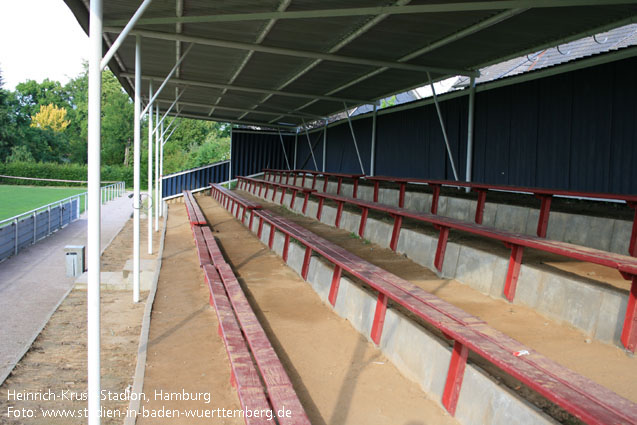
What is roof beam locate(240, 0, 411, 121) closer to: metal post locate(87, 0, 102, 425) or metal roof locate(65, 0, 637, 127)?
metal roof locate(65, 0, 637, 127)

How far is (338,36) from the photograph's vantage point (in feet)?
28.2

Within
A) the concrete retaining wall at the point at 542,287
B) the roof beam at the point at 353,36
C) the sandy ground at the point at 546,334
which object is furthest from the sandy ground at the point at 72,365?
the roof beam at the point at 353,36

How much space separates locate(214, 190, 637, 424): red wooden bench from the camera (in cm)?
207

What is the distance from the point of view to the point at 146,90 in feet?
50.4

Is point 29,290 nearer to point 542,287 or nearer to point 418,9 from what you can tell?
point 418,9

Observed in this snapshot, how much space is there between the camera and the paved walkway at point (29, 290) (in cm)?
602

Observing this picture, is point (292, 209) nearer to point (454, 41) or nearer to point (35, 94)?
point (454, 41)

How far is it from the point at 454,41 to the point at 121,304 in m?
6.79

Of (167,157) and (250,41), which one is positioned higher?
(250,41)

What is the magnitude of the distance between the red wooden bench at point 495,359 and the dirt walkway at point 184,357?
1.39 meters

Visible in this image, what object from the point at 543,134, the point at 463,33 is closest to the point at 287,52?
the point at 463,33

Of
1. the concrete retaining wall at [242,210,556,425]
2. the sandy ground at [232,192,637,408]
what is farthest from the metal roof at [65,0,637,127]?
the concrete retaining wall at [242,210,556,425]

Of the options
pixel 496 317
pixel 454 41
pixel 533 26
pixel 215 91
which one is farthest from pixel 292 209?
pixel 496 317

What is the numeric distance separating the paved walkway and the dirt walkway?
4.87ft
